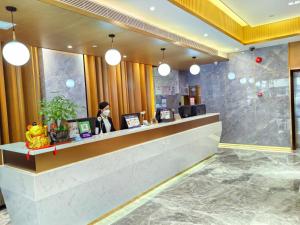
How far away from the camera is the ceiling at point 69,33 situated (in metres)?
2.96

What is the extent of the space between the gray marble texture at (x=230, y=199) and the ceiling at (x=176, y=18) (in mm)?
3089

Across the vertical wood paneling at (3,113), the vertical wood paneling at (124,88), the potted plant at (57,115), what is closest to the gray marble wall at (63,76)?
the vertical wood paneling at (3,113)

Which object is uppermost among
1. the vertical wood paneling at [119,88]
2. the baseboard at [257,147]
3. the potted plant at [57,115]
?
the vertical wood paneling at [119,88]

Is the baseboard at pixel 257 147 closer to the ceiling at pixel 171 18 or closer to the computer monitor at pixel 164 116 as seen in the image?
the ceiling at pixel 171 18

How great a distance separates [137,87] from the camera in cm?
715

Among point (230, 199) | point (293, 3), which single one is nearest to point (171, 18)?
point (293, 3)

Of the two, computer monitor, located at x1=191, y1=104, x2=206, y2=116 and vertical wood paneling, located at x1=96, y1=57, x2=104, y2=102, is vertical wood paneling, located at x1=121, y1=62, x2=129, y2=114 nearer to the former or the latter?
vertical wood paneling, located at x1=96, y1=57, x2=104, y2=102

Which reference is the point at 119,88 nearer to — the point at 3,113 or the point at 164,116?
the point at 164,116

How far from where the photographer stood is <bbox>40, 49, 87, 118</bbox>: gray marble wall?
489 cm

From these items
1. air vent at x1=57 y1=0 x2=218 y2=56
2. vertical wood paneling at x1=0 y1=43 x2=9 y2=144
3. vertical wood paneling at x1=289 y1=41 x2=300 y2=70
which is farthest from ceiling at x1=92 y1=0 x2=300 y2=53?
→ vertical wood paneling at x1=0 y1=43 x2=9 y2=144

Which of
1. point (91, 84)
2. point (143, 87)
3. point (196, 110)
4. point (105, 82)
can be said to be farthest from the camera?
point (143, 87)

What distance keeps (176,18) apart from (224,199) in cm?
322

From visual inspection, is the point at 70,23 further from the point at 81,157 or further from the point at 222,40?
the point at 222,40

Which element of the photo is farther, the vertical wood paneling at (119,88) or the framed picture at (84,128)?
the vertical wood paneling at (119,88)
